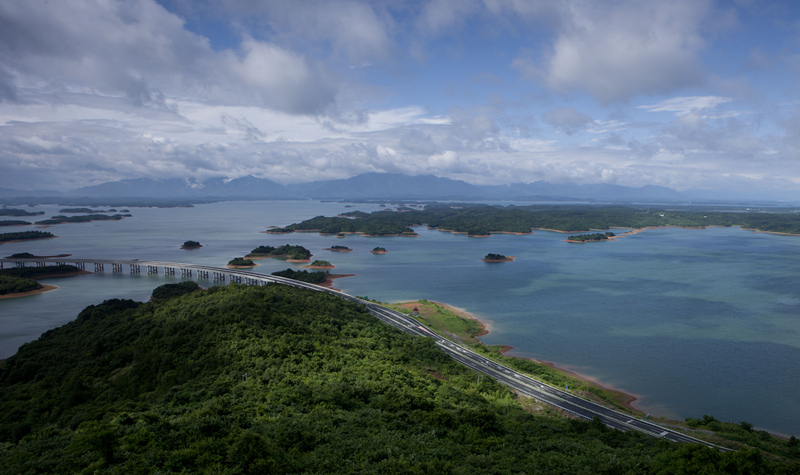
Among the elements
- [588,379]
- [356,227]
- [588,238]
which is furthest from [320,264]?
[588,238]

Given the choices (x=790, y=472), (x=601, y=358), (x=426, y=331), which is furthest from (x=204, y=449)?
(x=601, y=358)

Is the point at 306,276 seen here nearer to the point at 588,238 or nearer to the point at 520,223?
the point at 588,238

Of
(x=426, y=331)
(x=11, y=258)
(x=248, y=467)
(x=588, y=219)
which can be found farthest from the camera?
(x=588, y=219)

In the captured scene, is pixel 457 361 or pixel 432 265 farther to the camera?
pixel 432 265

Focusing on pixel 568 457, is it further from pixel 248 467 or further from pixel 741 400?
pixel 741 400

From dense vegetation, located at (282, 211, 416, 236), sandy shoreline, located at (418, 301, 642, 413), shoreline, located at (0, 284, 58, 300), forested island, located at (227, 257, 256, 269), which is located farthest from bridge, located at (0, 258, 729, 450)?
dense vegetation, located at (282, 211, 416, 236)

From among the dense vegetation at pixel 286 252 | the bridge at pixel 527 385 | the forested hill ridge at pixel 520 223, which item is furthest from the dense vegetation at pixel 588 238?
the bridge at pixel 527 385
